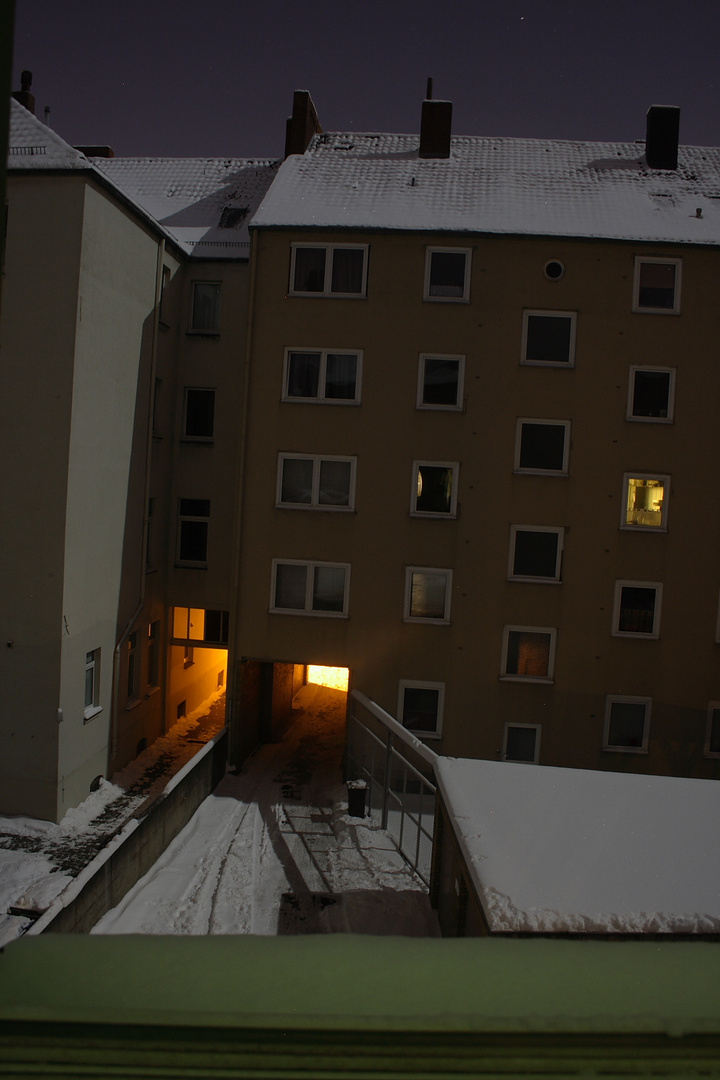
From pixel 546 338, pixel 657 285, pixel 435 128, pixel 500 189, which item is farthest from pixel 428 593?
pixel 435 128

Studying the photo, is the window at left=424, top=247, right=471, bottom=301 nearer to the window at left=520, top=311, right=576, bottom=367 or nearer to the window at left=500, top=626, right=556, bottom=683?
the window at left=520, top=311, right=576, bottom=367

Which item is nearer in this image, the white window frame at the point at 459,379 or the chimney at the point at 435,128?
the white window frame at the point at 459,379

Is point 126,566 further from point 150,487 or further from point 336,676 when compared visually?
point 336,676

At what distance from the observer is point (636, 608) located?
51.2 feet

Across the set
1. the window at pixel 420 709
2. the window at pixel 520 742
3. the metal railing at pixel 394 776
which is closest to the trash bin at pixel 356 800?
the metal railing at pixel 394 776

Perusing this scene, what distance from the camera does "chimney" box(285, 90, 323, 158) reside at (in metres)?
19.1

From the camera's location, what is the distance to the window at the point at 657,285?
15312 millimetres

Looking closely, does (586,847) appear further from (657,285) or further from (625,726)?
(657,285)

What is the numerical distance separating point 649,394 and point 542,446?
2.50 meters

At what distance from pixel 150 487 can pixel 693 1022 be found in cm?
1800

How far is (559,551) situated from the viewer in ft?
51.1

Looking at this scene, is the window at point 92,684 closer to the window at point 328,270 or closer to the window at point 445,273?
the window at point 328,270

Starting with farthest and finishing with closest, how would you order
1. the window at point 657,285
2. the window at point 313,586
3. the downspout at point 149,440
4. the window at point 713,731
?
the downspout at point 149,440
the window at point 313,586
the window at point 713,731
the window at point 657,285

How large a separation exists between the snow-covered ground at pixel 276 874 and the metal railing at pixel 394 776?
29 cm
